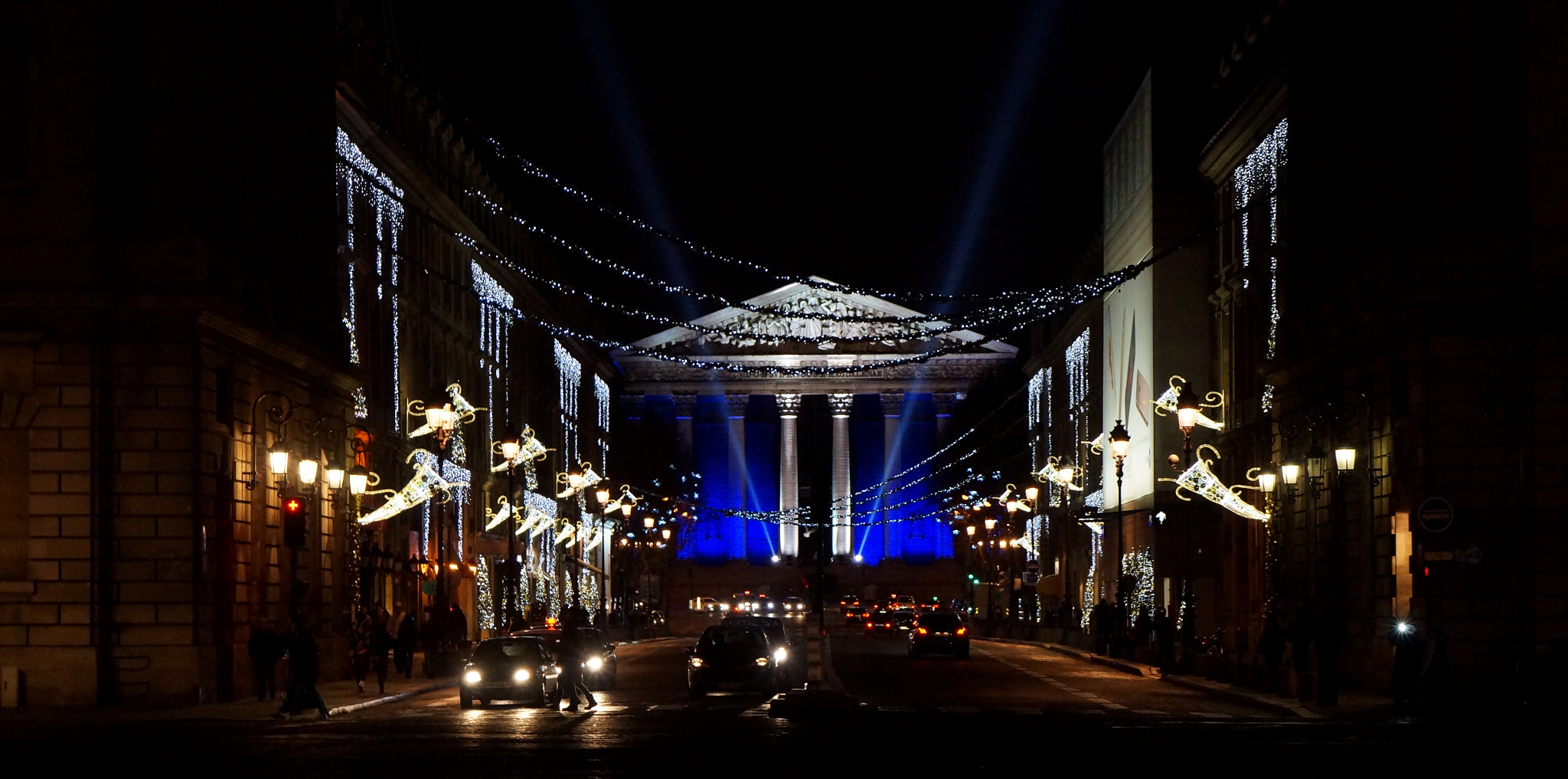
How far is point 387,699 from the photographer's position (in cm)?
3681

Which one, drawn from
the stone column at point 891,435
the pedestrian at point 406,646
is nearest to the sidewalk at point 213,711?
the pedestrian at point 406,646

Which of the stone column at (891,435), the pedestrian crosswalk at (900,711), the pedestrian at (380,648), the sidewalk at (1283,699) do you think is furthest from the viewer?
the stone column at (891,435)

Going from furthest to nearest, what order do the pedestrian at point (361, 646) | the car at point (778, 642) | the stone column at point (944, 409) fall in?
the stone column at point (944, 409)
the car at point (778, 642)
the pedestrian at point (361, 646)

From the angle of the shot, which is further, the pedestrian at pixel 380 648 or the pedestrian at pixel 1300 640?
the pedestrian at pixel 380 648

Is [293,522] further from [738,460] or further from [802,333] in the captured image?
[738,460]

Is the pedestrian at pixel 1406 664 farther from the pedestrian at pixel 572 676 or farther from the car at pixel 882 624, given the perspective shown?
the car at pixel 882 624

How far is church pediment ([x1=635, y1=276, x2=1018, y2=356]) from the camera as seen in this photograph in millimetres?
130125

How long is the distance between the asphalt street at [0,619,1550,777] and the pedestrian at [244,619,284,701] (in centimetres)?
187

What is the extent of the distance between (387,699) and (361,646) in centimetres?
290

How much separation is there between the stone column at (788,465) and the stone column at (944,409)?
9364 millimetres

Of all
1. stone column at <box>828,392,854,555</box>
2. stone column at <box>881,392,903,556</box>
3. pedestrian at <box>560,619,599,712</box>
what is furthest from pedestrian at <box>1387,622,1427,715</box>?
stone column at <box>881,392,903,556</box>

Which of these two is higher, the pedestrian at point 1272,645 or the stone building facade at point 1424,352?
the stone building facade at point 1424,352

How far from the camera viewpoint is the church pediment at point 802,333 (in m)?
130

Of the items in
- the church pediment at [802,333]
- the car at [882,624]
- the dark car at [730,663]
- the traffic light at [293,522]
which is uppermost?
the church pediment at [802,333]
